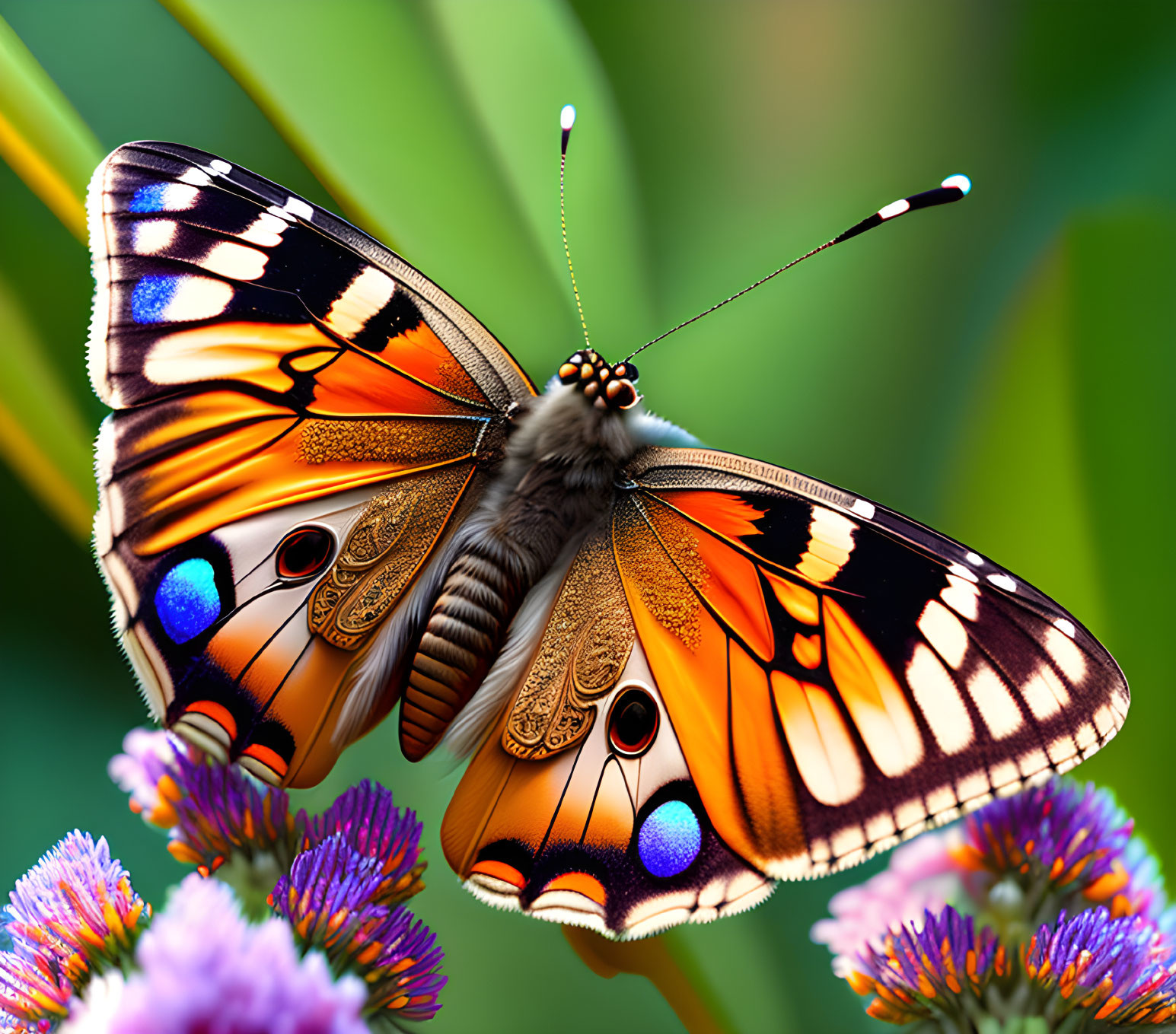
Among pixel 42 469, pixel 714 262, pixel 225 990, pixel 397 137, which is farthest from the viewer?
pixel 714 262

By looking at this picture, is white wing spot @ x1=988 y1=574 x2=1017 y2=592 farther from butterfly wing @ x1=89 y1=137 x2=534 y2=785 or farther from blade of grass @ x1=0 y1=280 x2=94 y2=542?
blade of grass @ x1=0 y1=280 x2=94 y2=542

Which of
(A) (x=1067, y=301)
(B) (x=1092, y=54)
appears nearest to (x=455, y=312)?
(A) (x=1067, y=301)

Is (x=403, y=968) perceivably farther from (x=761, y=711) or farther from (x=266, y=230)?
(x=266, y=230)

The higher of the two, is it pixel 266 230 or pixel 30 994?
pixel 266 230

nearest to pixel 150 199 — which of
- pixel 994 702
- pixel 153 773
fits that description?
pixel 153 773

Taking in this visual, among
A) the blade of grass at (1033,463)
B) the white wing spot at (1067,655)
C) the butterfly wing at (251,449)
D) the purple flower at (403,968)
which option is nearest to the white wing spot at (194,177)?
the butterfly wing at (251,449)
